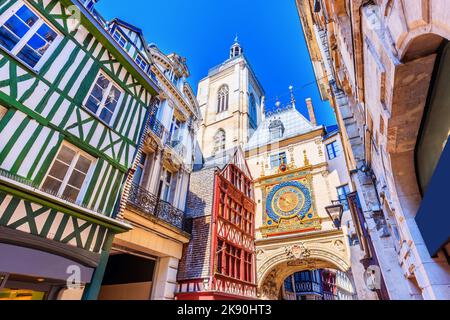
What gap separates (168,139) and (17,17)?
5150 mm

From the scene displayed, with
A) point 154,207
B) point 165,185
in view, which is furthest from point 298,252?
point 154,207

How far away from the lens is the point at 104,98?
6328 mm

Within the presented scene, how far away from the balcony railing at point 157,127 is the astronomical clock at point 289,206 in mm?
9900

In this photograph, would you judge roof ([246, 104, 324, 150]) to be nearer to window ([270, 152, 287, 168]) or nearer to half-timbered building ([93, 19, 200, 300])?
window ([270, 152, 287, 168])

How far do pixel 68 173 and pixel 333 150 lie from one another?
15027mm

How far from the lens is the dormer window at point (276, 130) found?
1916cm

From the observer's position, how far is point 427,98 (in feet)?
9.57

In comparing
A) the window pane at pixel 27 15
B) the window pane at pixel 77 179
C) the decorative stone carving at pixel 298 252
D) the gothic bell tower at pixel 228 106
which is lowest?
the window pane at pixel 77 179

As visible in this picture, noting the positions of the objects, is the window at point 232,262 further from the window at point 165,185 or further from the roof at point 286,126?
the roof at point 286,126

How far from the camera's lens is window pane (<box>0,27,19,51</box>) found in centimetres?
446

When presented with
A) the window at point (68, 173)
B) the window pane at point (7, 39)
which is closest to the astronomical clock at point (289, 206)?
the window at point (68, 173)

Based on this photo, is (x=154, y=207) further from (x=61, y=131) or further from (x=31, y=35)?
(x=31, y=35)

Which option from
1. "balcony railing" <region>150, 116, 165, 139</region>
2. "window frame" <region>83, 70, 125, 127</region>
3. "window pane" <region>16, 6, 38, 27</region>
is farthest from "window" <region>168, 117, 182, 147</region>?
"window pane" <region>16, 6, 38, 27</region>

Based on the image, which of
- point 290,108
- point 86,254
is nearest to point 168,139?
point 86,254
